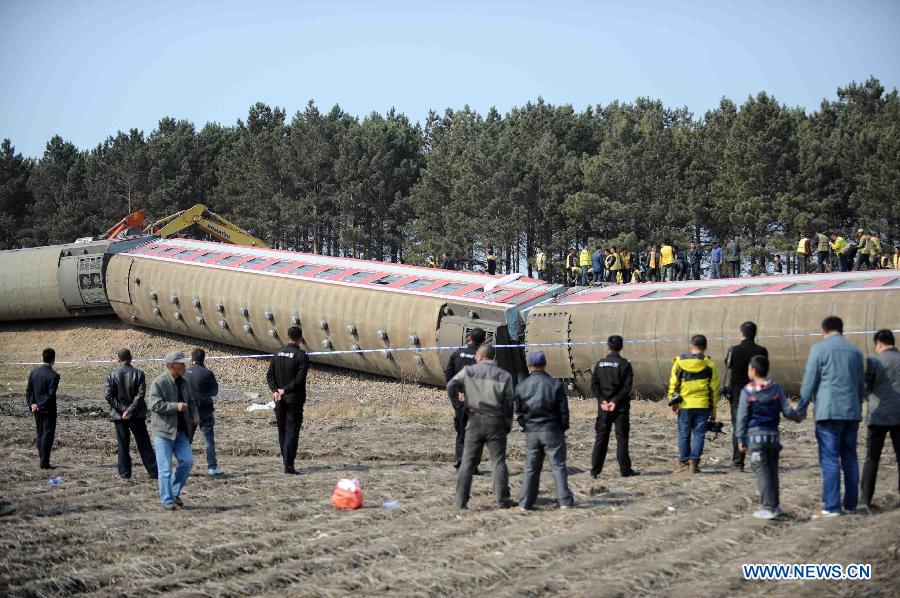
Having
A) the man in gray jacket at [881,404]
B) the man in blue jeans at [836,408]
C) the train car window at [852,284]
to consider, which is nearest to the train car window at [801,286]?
the train car window at [852,284]

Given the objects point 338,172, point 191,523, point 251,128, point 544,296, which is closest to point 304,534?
point 191,523

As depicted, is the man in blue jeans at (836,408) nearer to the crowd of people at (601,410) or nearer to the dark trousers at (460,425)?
the crowd of people at (601,410)

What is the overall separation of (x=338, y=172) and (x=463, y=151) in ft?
26.7

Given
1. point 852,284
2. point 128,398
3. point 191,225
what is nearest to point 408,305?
point 852,284

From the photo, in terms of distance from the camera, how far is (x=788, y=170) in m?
49.4

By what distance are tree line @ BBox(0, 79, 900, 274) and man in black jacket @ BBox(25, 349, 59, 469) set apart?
37801mm

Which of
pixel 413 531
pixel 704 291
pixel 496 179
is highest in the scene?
pixel 496 179

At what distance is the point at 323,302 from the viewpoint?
29.9 m

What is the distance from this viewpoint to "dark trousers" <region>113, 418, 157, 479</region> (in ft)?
48.5

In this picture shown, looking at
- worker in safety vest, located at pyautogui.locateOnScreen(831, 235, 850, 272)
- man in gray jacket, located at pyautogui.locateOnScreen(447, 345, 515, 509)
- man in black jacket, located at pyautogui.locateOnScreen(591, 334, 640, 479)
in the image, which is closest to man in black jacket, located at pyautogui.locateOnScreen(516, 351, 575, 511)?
man in gray jacket, located at pyautogui.locateOnScreen(447, 345, 515, 509)

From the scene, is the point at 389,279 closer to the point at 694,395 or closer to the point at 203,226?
the point at 203,226

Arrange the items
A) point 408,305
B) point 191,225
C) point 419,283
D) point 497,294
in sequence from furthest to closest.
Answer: point 191,225 < point 419,283 < point 408,305 < point 497,294

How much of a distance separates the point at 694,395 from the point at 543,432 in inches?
113

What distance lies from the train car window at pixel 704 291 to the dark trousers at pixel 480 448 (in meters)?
12.8
